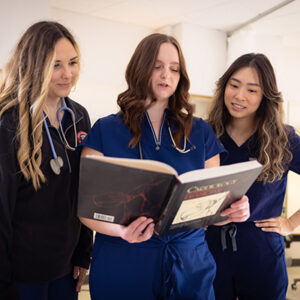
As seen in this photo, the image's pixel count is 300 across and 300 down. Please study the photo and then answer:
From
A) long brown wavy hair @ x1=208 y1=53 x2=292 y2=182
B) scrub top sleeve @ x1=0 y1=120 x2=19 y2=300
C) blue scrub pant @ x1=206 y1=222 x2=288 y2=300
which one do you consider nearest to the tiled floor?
blue scrub pant @ x1=206 y1=222 x2=288 y2=300

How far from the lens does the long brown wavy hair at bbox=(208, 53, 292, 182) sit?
70.0 inches

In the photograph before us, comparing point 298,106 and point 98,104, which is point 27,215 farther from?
point 298,106

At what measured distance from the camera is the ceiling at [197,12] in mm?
3654

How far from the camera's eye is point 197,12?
12.9ft

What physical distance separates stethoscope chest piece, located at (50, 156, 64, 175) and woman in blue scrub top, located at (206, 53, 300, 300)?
798 millimetres

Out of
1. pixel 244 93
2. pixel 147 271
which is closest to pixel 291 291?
pixel 244 93

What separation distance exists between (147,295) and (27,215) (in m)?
0.55

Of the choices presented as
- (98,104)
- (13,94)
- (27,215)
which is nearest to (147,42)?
(13,94)

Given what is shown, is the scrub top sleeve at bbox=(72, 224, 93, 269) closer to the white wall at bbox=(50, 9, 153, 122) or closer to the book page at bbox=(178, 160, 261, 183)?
the book page at bbox=(178, 160, 261, 183)

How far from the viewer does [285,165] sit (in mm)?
1861

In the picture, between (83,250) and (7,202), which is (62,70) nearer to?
(7,202)

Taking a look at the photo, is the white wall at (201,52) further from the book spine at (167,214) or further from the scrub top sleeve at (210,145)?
the book spine at (167,214)

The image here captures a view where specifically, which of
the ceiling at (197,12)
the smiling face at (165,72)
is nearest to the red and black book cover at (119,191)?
the smiling face at (165,72)

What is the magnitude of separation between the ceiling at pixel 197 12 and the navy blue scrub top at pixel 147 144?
254 centimetres
